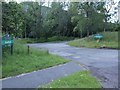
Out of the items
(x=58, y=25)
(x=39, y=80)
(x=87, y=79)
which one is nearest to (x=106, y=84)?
(x=87, y=79)

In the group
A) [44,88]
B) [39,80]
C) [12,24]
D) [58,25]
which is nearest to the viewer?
[44,88]

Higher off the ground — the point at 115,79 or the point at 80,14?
the point at 80,14

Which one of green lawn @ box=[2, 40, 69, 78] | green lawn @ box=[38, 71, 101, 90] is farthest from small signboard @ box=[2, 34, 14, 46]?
green lawn @ box=[38, 71, 101, 90]

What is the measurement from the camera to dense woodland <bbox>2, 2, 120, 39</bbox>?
37250 millimetres

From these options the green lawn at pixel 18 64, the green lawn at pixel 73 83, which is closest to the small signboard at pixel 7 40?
the green lawn at pixel 18 64

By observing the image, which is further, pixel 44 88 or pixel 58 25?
pixel 58 25

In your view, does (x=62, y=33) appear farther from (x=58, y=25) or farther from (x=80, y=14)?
(x=80, y=14)

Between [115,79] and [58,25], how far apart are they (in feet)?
133

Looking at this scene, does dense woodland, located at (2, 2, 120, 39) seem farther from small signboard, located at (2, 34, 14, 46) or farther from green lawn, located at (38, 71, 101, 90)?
green lawn, located at (38, 71, 101, 90)

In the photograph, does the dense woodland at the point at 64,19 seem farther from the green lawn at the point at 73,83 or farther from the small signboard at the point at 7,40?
the green lawn at the point at 73,83

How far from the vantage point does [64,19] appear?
49844mm

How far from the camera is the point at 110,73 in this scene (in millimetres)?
10930

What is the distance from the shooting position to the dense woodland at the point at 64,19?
122 feet

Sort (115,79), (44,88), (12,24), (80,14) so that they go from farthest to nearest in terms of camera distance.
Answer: (80,14), (12,24), (115,79), (44,88)
